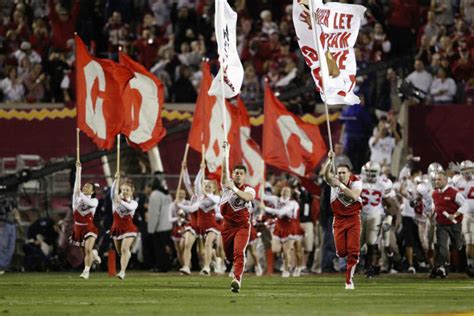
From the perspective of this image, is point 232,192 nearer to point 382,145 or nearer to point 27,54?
point 382,145

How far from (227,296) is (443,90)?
12191 millimetres

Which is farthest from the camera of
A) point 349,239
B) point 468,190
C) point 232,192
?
point 468,190

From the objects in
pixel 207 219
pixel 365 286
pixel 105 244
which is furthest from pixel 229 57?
pixel 105 244

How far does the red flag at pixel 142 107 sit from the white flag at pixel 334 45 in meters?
5.85

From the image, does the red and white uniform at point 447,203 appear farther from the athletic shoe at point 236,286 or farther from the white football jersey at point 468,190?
the athletic shoe at point 236,286

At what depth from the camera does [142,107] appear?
100ft

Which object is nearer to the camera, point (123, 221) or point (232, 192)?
point (232, 192)

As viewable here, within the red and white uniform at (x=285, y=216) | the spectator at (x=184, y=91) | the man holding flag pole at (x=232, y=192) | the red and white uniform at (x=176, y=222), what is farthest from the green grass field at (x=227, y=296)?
the spectator at (x=184, y=91)

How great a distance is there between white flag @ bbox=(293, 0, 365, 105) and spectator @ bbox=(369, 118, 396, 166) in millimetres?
7710

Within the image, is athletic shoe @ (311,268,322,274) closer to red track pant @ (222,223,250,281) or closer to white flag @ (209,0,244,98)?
white flag @ (209,0,244,98)

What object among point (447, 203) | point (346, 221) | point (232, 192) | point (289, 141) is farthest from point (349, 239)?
point (289, 141)

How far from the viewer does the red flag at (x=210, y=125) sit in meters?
31.5

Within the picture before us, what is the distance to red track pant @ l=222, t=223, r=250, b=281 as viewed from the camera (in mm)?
23297

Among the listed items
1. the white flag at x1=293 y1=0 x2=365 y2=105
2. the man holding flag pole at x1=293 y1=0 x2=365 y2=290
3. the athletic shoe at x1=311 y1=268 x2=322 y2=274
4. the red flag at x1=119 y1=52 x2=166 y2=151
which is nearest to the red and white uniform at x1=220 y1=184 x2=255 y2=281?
the man holding flag pole at x1=293 y1=0 x2=365 y2=290
